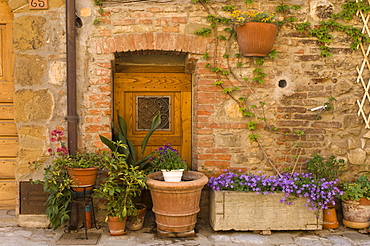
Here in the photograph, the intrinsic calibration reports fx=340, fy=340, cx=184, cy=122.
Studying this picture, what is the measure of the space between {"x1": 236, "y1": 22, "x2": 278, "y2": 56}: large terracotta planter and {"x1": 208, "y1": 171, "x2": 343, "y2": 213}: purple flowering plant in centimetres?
137

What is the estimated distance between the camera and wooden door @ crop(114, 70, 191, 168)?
4270mm

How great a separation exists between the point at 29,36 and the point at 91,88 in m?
0.86

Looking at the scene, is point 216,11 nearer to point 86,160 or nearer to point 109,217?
point 86,160

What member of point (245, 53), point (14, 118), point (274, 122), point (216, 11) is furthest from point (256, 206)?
point (14, 118)

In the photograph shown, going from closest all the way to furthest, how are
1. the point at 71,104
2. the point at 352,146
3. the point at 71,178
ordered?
the point at 71,178 → the point at 71,104 → the point at 352,146

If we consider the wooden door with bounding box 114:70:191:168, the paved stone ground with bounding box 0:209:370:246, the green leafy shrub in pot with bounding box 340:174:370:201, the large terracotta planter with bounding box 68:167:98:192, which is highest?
the wooden door with bounding box 114:70:191:168

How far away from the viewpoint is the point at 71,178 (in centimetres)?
339

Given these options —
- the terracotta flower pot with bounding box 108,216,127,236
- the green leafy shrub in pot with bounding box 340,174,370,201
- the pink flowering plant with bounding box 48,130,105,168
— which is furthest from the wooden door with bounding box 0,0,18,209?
the green leafy shrub in pot with bounding box 340,174,370,201

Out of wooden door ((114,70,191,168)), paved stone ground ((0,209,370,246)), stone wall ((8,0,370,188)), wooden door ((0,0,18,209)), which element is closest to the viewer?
paved stone ground ((0,209,370,246))

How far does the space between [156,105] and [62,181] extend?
148 cm

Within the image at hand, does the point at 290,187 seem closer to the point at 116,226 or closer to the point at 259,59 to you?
the point at 259,59

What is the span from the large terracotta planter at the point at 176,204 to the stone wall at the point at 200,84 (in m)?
0.53

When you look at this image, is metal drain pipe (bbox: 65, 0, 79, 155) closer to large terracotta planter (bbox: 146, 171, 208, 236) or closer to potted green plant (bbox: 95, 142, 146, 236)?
potted green plant (bbox: 95, 142, 146, 236)

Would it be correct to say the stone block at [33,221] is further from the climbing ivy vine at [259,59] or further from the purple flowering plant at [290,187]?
the climbing ivy vine at [259,59]
